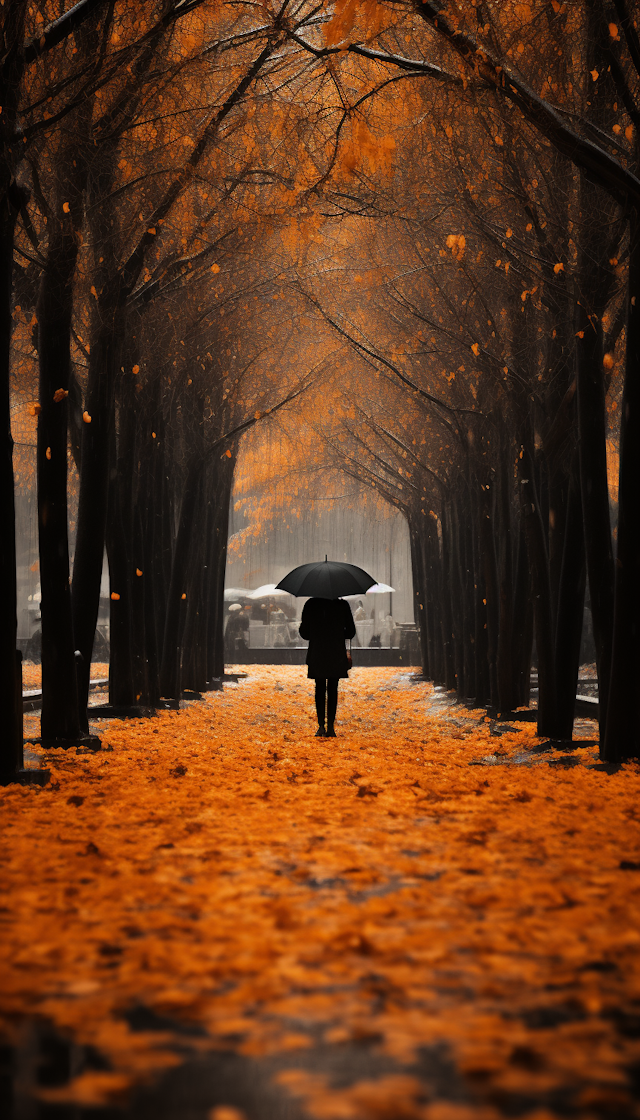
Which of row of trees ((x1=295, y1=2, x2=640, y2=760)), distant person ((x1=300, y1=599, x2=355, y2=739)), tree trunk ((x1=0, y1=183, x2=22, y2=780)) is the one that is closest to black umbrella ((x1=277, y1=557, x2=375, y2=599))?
distant person ((x1=300, y1=599, x2=355, y2=739))

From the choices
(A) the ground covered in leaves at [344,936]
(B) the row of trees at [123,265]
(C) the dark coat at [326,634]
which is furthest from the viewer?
(C) the dark coat at [326,634]

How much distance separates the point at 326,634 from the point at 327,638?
0.25 ft

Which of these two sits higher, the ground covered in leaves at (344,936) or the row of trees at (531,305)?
the row of trees at (531,305)

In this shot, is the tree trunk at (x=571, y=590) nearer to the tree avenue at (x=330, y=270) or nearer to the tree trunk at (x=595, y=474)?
the tree avenue at (x=330, y=270)

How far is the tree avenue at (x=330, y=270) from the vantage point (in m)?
8.52

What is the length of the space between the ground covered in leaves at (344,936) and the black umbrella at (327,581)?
3973 mm

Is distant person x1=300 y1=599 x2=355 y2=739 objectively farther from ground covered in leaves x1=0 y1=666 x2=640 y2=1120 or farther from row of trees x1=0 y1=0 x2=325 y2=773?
ground covered in leaves x1=0 y1=666 x2=640 y2=1120

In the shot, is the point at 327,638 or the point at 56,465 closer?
the point at 56,465

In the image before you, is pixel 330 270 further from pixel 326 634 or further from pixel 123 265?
pixel 326 634

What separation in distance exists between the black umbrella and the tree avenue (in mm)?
2225

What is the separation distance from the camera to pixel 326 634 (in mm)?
12219

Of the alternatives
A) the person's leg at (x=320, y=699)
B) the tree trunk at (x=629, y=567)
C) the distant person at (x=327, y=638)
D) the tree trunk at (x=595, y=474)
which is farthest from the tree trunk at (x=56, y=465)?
the tree trunk at (x=629, y=567)

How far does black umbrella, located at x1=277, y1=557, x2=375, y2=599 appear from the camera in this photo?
12.5 metres

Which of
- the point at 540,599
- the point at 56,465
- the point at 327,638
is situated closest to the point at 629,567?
the point at 540,599
